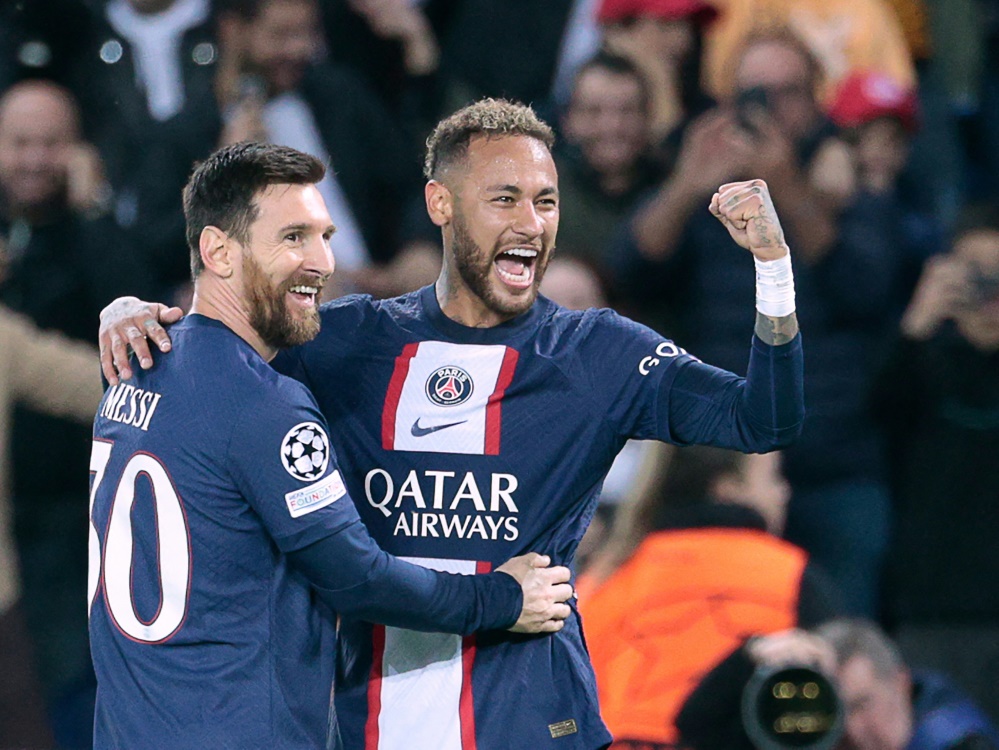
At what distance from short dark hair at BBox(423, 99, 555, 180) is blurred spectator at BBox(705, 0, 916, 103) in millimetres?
3616

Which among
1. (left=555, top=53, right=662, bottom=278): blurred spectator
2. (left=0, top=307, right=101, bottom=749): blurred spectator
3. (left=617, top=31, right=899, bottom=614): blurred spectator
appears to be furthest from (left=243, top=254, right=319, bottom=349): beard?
(left=555, top=53, right=662, bottom=278): blurred spectator

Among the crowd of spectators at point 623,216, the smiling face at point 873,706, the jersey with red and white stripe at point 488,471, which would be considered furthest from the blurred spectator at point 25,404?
the smiling face at point 873,706

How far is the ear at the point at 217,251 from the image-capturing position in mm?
3670

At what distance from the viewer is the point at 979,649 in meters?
6.15

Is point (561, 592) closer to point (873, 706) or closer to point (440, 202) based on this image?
point (440, 202)

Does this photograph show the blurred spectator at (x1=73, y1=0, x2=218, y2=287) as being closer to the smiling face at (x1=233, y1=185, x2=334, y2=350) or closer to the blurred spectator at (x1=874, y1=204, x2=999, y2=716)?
the blurred spectator at (x1=874, y1=204, x2=999, y2=716)

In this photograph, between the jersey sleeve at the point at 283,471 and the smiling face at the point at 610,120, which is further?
the smiling face at the point at 610,120

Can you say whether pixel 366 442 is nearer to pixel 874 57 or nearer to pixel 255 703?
pixel 255 703

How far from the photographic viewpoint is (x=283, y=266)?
366 centimetres

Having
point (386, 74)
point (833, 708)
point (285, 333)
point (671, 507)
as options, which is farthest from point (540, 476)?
point (386, 74)

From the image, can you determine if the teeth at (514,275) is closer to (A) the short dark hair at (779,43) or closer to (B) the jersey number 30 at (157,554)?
(B) the jersey number 30 at (157,554)

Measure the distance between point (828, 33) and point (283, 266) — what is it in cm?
474

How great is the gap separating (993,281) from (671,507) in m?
1.59

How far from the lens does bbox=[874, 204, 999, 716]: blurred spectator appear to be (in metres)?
6.16
